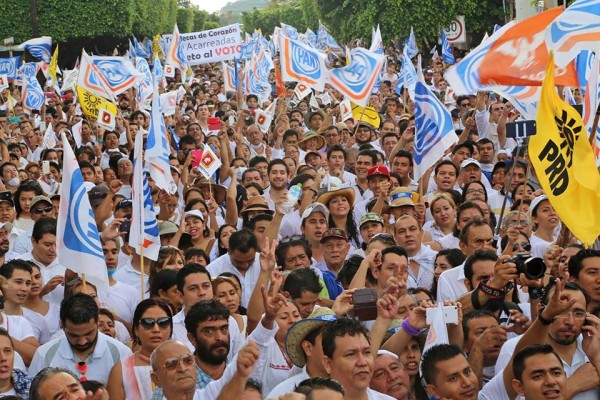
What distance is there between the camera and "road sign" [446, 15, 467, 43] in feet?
104

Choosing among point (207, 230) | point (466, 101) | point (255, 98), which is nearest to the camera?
point (207, 230)

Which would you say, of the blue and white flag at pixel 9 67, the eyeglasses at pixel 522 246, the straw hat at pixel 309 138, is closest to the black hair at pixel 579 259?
the eyeglasses at pixel 522 246

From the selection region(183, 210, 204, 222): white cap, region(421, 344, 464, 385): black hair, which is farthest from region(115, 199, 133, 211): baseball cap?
region(421, 344, 464, 385): black hair

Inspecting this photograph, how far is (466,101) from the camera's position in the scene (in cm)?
1764

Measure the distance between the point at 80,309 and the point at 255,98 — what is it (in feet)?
47.5

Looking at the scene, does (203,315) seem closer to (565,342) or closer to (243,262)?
(565,342)

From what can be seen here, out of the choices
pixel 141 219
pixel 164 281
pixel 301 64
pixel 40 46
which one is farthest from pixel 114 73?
pixel 40 46

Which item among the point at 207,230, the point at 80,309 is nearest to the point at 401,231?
the point at 207,230

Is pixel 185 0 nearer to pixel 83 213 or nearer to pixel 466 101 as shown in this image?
pixel 466 101

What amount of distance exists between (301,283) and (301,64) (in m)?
9.29

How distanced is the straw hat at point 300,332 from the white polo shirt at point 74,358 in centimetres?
111

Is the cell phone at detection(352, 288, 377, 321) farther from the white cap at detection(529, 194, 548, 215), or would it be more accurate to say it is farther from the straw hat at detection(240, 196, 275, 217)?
the straw hat at detection(240, 196, 275, 217)

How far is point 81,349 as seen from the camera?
21.2 feet

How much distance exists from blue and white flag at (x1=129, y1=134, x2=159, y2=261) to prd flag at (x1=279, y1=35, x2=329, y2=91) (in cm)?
728
